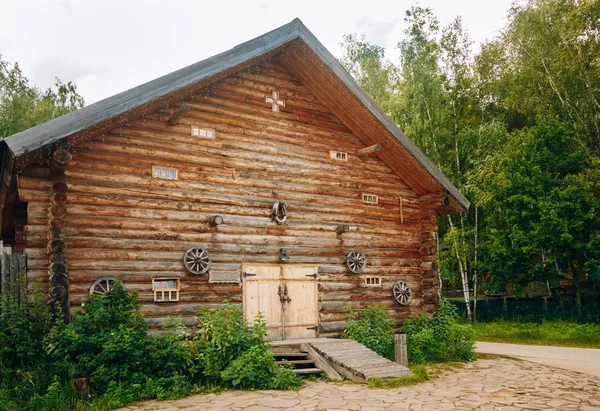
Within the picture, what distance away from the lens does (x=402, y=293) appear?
1446 cm

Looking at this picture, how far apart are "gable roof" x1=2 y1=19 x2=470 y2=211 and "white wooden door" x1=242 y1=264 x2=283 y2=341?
4451 mm

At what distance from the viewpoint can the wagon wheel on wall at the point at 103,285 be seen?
9898mm

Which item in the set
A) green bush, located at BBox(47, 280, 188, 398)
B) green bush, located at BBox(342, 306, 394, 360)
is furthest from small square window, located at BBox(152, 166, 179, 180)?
green bush, located at BBox(342, 306, 394, 360)

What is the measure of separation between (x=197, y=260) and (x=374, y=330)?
16.2ft

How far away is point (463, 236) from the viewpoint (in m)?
25.6

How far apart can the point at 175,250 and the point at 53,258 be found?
2473mm

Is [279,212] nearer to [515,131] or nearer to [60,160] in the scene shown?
[60,160]

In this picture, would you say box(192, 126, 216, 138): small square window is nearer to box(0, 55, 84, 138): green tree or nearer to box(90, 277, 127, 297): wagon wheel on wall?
box(90, 277, 127, 297): wagon wheel on wall

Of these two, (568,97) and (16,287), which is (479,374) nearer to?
(16,287)

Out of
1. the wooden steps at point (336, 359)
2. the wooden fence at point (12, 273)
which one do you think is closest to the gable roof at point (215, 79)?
the wooden fence at point (12, 273)

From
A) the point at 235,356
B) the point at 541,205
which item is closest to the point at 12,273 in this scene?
the point at 235,356

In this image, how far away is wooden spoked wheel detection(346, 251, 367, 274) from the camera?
13.6m

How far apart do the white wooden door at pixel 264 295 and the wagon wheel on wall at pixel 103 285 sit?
9.97 feet

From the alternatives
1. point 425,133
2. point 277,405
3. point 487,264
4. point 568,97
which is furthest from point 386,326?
point 568,97
